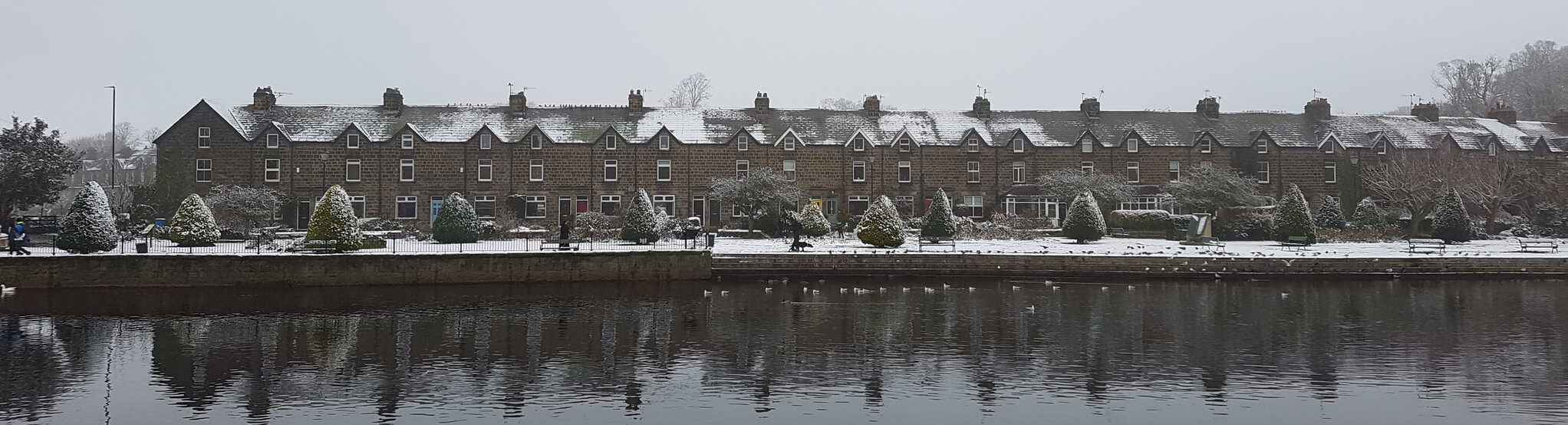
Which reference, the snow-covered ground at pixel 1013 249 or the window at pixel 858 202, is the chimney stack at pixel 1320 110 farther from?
the window at pixel 858 202

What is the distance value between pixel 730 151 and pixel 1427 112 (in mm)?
41077

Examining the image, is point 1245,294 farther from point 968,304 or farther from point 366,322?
point 366,322

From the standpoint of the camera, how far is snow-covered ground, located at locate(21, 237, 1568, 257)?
102 ft

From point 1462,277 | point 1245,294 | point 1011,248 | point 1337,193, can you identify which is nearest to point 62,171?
point 1011,248

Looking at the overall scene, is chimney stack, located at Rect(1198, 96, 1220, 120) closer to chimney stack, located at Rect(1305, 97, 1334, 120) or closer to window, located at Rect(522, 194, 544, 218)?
chimney stack, located at Rect(1305, 97, 1334, 120)

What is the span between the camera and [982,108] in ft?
179

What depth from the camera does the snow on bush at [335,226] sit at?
30125 mm

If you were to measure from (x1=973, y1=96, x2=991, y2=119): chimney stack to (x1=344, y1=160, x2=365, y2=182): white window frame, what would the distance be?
108ft

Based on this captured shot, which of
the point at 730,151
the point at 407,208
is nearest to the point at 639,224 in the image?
the point at 730,151

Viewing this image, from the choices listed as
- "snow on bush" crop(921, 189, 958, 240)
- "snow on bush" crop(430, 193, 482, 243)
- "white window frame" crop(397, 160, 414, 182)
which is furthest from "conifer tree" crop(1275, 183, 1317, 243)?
"white window frame" crop(397, 160, 414, 182)

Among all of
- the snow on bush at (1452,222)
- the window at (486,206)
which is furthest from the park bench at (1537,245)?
the window at (486,206)

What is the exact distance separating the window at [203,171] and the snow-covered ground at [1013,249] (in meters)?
13.5

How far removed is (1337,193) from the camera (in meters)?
51.6

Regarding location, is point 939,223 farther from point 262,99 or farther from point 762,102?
point 262,99
